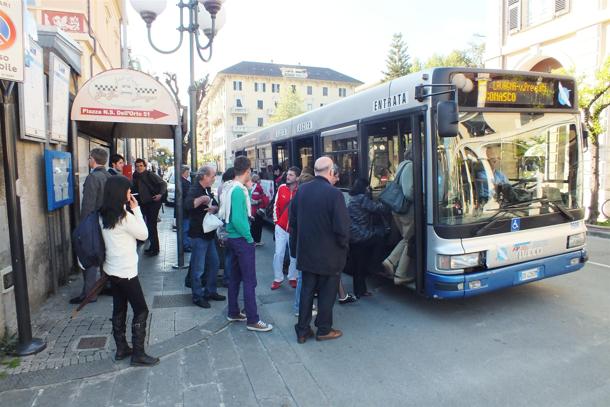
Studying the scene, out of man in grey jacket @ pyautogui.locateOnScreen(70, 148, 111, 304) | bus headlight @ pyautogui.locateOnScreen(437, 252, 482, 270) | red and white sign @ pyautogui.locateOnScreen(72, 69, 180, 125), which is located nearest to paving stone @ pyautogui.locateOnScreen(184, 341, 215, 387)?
man in grey jacket @ pyautogui.locateOnScreen(70, 148, 111, 304)

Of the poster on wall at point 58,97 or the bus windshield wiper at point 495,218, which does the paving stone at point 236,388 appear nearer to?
the bus windshield wiper at point 495,218

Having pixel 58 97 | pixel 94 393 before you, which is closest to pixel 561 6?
pixel 58 97

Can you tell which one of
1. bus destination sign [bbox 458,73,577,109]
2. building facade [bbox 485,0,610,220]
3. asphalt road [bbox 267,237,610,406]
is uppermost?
building facade [bbox 485,0,610,220]

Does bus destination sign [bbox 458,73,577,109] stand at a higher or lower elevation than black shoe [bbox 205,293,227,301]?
higher

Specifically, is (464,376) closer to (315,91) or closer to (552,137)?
(552,137)

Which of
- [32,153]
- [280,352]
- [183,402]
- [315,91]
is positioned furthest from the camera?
[315,91]

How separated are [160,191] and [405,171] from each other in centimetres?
525

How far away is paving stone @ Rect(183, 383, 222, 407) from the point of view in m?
3.39

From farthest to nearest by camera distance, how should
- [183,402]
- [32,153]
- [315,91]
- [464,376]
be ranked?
[315,91] → [32,153] → [464,376] → [183,402]

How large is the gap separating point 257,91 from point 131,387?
255 ft

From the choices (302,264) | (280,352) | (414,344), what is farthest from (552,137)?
(280,352)

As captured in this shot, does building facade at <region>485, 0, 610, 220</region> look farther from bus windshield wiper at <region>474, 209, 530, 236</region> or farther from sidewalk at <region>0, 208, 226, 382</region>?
sidewalk at <region>0, 208, 226, 382</region>

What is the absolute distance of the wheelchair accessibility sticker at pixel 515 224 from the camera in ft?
16.6

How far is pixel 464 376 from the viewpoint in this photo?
3.82 meters
